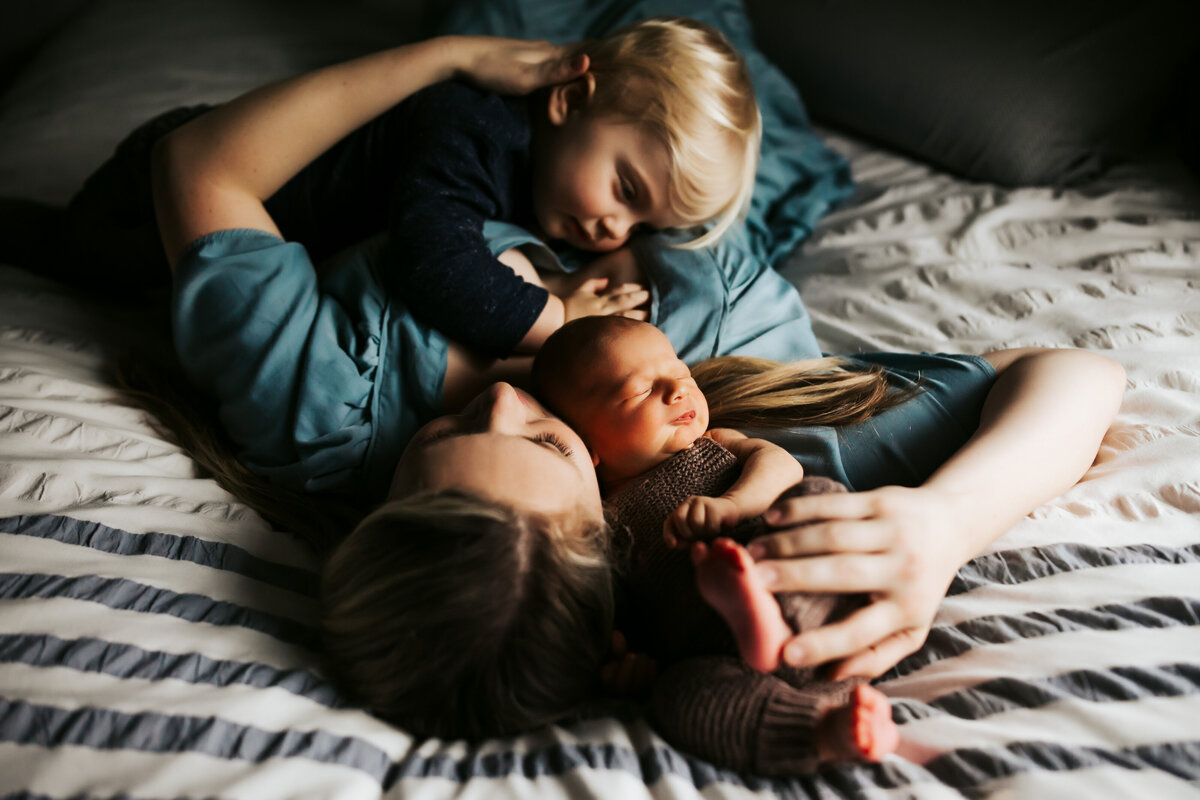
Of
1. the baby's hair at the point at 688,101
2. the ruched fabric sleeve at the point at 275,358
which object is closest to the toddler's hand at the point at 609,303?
the baby's hair at the point at 688,101

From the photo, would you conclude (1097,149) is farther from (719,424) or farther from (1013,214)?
(719,424)

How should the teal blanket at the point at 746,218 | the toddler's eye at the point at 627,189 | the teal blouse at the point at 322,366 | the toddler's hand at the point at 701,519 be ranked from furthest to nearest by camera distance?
the toddler's eye at the point at 627,189
the teal blanket at the point at 746,218
the teal blouse at the point at 322,366
the toddler's hand at the point at 701,519

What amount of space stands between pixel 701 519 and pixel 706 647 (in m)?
0.10

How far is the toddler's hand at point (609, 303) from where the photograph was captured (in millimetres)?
1119

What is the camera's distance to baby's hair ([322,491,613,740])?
0.64m

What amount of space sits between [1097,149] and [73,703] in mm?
1737

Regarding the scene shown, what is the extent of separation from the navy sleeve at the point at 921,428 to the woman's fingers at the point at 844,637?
24 cm

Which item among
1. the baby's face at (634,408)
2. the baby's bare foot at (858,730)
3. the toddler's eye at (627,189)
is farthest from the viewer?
the toddler's eye at (627,189)

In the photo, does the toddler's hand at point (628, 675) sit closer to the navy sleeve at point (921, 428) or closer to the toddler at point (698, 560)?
the toddler at point (698, 560)

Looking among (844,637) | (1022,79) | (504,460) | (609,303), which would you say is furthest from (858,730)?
→ (1022,79)

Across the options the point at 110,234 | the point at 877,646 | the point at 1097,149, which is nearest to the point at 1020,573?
the point at 877,646

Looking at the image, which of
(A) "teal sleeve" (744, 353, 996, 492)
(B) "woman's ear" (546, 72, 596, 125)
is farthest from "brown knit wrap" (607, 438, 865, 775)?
(B) "woman's ear" (546, 72, 596, 125)

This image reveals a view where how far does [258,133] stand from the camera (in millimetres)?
1067

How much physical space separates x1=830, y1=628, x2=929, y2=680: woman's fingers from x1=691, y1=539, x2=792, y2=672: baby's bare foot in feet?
0.25
